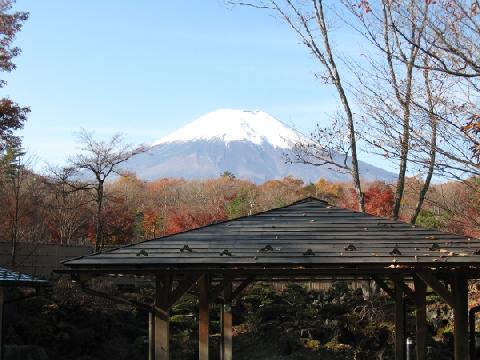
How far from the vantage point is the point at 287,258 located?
8.58 m

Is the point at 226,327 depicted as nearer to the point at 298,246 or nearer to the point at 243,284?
the point at 243,284

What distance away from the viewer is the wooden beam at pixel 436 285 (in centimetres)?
845

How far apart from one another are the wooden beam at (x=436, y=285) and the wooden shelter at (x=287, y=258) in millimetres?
13

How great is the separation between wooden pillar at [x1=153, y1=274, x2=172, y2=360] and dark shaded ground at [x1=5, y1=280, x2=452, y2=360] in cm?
832

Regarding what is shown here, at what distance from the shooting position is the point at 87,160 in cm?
2984

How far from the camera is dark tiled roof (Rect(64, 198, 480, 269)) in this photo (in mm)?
8469

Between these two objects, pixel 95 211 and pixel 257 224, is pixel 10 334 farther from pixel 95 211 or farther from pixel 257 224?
pixel 95 211

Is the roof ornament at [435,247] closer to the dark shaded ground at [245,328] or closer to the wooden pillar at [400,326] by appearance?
the wooden pillar at [400,326]

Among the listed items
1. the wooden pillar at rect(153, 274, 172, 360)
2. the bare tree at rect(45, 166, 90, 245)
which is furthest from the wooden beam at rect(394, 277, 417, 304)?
the bare tree at rect(45, 166, 90, 245)

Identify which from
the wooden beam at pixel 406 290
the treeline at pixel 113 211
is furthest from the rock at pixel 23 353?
the wooden beam at pixel 406 290

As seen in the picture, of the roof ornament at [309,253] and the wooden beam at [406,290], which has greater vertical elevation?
the roof ornament at [309,253]

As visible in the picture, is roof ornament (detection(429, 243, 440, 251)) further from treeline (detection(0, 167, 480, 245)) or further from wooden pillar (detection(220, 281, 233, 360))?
treeline (detection(0, 167, 480, 245))

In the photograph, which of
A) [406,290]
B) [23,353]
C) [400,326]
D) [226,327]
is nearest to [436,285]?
[406,290]

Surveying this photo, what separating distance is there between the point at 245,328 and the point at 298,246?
11.9 m
